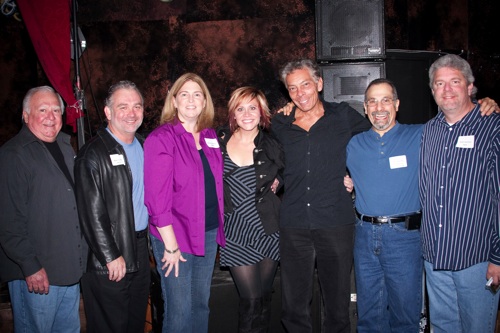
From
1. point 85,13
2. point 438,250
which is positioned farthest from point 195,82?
point 85,13

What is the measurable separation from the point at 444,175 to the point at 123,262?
184cm

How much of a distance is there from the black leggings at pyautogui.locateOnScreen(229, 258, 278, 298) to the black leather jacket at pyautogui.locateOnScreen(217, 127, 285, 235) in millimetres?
215

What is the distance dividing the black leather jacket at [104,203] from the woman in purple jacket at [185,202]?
0.43ft

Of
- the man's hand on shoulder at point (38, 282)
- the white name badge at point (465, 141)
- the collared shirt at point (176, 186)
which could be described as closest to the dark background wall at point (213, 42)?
the collared shirt at point (176, 186)

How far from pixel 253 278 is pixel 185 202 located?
2.03 feet

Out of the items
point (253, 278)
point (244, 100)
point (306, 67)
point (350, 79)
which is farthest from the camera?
point (350, 79)

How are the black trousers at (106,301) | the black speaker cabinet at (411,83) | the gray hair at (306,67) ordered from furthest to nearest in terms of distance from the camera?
the black speaker cabinet at (411,83), the gray hair at (306,67), the black trousers at (106,301)

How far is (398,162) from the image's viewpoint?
242cm

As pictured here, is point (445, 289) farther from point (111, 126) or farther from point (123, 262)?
point (111, 126)

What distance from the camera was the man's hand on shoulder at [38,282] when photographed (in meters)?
2.06

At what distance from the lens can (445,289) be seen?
2281mm

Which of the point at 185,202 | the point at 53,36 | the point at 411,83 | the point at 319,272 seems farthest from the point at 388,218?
the point at 53,36

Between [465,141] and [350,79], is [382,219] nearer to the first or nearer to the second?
[465,141]

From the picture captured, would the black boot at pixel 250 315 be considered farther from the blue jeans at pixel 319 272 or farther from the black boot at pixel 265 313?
the blue jeans at pixel 319 272
